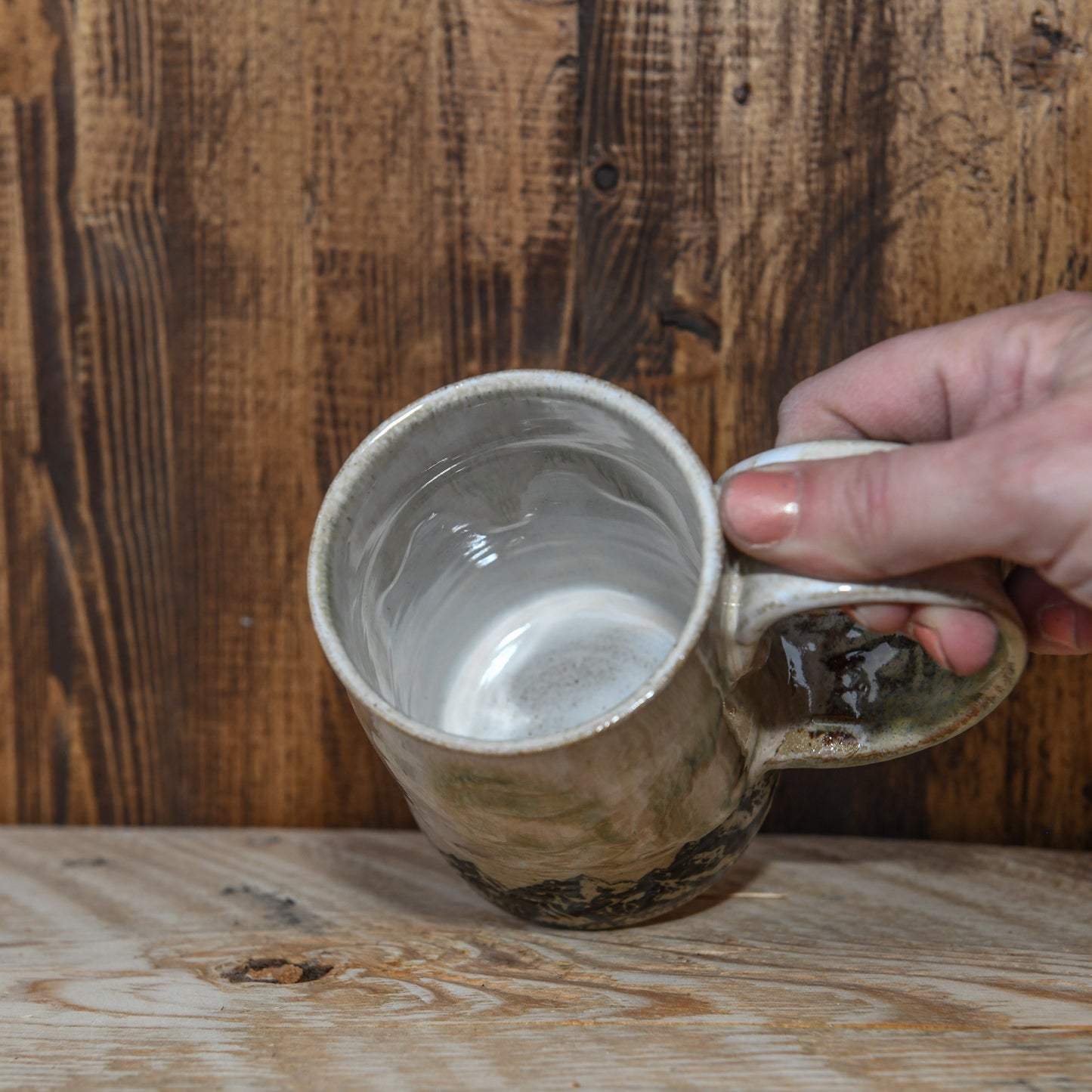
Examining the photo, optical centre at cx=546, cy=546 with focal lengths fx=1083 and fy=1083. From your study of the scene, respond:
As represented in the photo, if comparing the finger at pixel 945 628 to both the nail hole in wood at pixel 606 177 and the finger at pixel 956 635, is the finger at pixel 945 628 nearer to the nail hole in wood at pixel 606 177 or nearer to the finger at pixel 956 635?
the finger at pixel 956 635

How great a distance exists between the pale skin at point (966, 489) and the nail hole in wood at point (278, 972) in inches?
13.5

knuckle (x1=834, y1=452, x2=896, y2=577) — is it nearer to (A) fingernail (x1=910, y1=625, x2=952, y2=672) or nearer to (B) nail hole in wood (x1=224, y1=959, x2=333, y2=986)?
(A) fingernail (x1=910, y1=625, x2=952, y2=672)

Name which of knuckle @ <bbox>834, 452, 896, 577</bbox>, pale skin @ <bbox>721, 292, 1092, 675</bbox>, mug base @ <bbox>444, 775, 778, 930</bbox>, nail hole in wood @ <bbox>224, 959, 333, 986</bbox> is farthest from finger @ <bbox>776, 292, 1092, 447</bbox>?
nail hole in wood @ <bbox>224, 959, 333, 986</bbox>

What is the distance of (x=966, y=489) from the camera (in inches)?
18.8

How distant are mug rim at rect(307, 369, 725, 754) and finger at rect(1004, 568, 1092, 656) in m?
0.20

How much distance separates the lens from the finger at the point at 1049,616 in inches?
23.6

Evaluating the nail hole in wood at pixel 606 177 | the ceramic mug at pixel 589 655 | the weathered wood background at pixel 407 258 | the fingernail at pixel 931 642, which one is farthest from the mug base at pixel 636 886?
the nail hole in wood at pixel 606 177

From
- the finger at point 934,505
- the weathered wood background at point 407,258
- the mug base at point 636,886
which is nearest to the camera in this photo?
the finger at point 934,505

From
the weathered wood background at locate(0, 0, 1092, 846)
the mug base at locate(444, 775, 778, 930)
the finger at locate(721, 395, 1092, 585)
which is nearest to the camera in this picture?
the finger at locate(721, 395, 1092, 585)

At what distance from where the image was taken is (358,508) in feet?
1.96

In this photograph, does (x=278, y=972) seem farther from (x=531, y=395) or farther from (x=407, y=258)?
(x=407, y=258)

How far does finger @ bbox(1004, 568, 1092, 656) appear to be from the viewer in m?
0.60

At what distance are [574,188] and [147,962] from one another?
0.60 meters

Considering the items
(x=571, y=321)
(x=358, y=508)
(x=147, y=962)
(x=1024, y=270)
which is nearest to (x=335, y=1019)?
(x=147, y=962)
